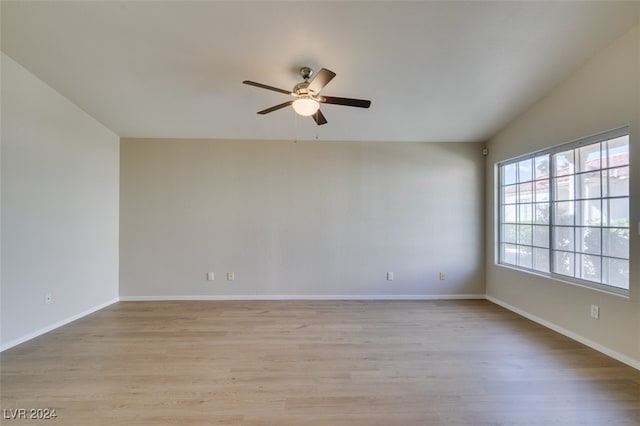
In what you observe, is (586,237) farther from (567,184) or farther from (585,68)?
(585,68)

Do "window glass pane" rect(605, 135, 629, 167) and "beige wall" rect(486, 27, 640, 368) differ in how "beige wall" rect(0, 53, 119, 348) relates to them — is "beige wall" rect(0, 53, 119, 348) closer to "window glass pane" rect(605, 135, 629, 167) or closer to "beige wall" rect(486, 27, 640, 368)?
"beige wall" rect(486, 27, 640, 368)

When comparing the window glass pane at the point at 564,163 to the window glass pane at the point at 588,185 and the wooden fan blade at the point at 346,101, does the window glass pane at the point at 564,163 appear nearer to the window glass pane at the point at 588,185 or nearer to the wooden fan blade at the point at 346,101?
the window glass pane at the point at 588,185

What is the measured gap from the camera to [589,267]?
284 centimetres

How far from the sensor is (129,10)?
2141mm

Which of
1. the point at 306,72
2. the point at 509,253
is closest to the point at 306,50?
the point at 306,72

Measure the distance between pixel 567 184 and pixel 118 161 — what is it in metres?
6.10

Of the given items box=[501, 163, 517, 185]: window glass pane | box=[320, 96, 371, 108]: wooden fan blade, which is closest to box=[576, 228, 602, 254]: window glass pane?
box=[501, 163, 517, 185]: window glass pane

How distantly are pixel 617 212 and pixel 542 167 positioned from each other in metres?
1.05

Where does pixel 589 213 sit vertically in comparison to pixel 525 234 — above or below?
above

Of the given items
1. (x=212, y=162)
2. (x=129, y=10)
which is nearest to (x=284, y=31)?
(x=129, y=10)

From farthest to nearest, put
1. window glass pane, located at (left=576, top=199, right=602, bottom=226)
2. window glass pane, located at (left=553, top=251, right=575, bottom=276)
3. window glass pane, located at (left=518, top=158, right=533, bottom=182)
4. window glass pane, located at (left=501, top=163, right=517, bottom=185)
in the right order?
window glass pane, located at (left=501, top=163, right=517, bottom=185)
window glass pane, located at (left=518, top=158, right=533, bottom=182)
window glass pane, located at (left=553, top=251, right=575, bottom=276)
window glass pane, located at (left=576, top=199, right=602, bottom=226)

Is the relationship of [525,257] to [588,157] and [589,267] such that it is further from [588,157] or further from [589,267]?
[588,157]

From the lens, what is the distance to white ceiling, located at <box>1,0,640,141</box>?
2.18 m

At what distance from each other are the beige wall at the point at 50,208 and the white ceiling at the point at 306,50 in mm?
313
